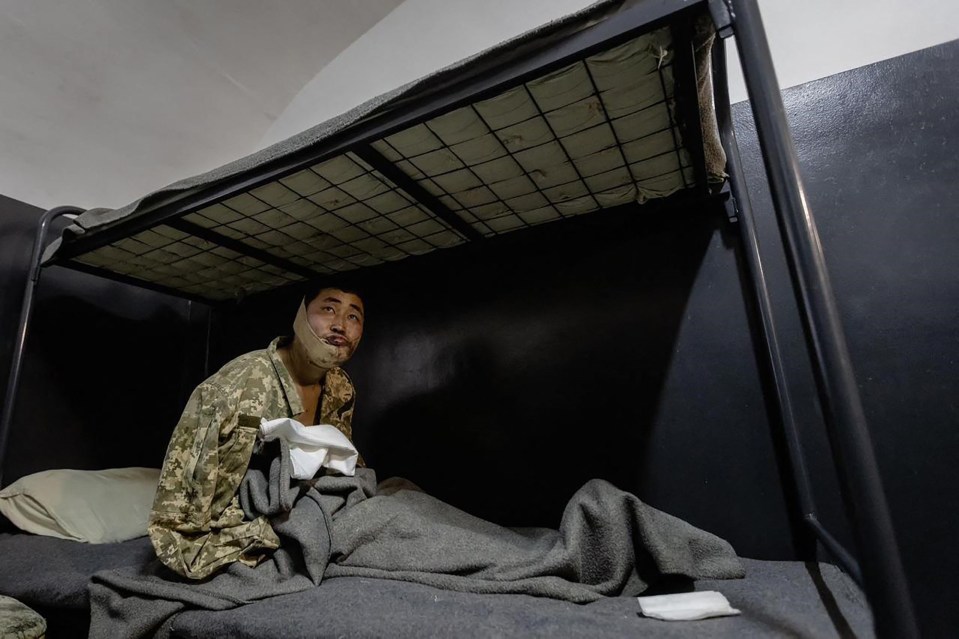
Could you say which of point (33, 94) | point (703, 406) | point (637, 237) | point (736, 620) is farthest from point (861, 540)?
point (33, 94)

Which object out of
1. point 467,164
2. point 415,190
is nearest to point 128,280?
point 415,190

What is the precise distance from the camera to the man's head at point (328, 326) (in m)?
1.25

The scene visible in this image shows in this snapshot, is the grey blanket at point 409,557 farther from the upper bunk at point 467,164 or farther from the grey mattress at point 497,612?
the upper bunk at point 467,164

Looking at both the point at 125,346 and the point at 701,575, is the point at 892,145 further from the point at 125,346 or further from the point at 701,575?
the point at 125,346

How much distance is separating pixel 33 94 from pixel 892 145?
8.45 ft

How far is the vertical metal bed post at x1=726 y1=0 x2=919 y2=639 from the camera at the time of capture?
47 centimetres

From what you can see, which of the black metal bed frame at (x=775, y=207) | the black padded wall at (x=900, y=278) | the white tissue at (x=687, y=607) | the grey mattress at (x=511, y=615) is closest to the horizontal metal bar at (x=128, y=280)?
the black metal bed frame at (x=775, y=207)

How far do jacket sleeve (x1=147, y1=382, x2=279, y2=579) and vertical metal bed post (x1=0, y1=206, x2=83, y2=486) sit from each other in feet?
2.94

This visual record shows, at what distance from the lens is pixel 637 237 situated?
135 cm

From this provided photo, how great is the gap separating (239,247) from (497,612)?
4.31ft

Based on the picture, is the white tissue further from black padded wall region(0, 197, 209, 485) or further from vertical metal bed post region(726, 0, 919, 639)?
black padded wall region(0, 197, 209, 485)

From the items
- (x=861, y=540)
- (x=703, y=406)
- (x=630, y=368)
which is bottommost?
(x=861, y=540)

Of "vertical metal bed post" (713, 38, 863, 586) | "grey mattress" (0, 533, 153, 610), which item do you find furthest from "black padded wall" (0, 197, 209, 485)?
"vertical metal bed post" (713, 38, 863, 586)

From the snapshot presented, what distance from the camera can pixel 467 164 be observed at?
110cm
